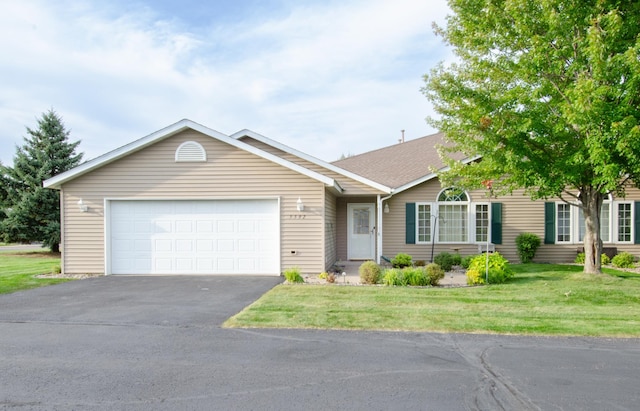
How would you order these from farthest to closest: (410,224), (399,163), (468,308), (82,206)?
1. (399,163)
2. (410,224)
3. (82,206)
4. (468,308)

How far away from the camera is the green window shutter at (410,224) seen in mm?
14836

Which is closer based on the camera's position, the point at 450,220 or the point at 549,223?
the point at 549,223

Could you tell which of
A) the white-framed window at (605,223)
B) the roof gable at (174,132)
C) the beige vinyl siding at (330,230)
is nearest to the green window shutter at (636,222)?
the white-framed window at (605,223)

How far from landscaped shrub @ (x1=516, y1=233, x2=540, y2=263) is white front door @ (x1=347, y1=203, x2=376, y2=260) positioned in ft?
16.3

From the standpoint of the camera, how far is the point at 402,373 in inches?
177

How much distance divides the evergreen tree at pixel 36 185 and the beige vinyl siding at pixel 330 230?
1488 cm

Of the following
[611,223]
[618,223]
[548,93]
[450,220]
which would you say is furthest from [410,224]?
[618,223]

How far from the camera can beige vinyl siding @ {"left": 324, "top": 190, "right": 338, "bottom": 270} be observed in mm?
12383

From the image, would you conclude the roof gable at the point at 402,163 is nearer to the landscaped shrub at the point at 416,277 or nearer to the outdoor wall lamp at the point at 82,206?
the landscaped shrub at the point at 416,277

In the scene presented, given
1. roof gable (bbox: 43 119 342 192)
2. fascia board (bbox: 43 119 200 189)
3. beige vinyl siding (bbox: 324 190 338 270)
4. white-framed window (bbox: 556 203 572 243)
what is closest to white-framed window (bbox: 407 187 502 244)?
white-framed window (bbox: 556 203 572 243)

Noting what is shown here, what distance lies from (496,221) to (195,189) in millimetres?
9911

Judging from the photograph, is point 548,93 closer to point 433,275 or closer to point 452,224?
point 433,275

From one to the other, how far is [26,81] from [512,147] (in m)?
17.6

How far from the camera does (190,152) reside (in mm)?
11875
